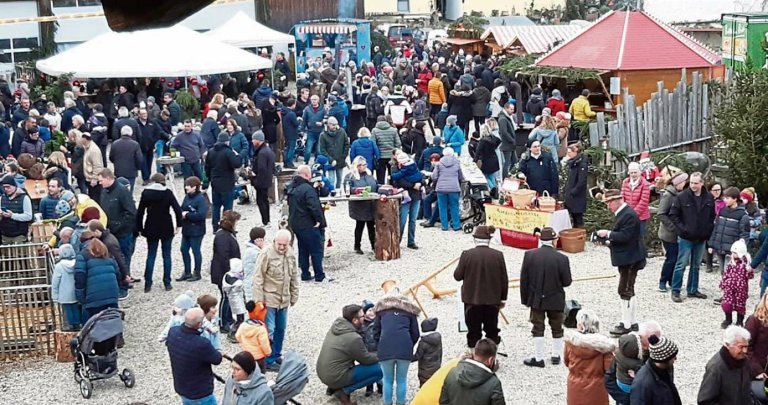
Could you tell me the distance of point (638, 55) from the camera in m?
22.0

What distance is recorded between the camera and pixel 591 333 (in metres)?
7.89

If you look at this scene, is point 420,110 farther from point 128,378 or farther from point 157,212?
point 128,378

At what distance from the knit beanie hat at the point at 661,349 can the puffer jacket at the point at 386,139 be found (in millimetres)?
10146

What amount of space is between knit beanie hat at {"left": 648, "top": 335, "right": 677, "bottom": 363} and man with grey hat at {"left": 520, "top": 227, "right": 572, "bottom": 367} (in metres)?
2.59

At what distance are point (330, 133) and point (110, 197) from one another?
17.0 feet

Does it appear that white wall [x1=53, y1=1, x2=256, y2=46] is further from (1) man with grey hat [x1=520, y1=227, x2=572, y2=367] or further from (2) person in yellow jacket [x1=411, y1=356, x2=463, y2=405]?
(2) person in yellow jacket [x1=411, y1=356, x2=463, y2=405]

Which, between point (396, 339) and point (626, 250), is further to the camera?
point (626, 250)

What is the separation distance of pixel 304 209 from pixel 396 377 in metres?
4.27

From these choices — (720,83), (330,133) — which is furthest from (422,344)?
(720,83)

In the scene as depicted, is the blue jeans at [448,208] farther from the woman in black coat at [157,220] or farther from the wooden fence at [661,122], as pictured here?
the woman in black coat at [157,220]

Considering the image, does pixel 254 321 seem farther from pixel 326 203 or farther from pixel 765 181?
pixel 765 181

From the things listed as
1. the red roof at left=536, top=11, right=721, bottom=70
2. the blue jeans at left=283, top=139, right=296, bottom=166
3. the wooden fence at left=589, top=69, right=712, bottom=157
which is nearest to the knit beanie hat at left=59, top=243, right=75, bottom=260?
the wooden fence at left=589, top=69, right=712, bottom=157

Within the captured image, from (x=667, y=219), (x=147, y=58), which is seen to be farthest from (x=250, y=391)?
(x=147, y=58)

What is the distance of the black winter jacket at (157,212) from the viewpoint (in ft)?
40.6
